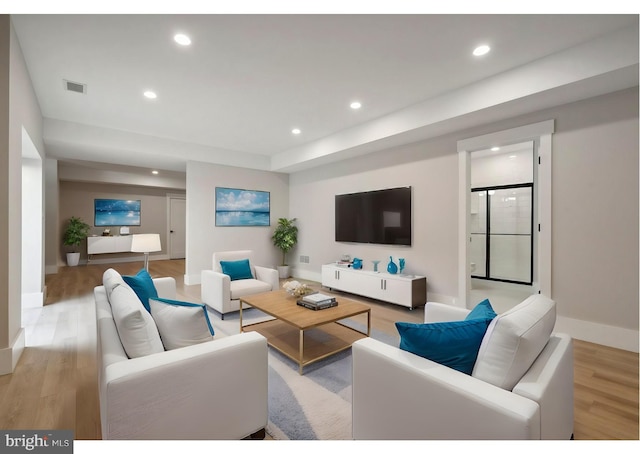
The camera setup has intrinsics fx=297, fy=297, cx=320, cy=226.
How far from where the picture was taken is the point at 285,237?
21.0 feet

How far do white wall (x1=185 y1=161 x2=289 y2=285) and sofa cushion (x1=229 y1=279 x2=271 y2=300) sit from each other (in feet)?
6.81

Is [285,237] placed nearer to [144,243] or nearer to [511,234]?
[144,243]

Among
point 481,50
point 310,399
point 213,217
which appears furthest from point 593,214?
point 213,217

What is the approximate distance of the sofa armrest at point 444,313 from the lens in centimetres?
204

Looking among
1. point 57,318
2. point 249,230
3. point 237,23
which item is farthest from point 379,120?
point 57,318

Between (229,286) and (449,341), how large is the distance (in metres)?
2.85

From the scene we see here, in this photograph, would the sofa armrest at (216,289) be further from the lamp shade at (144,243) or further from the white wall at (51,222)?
the white wall at (51,222)

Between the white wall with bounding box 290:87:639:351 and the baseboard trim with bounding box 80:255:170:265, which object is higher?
the white wall with bounding box 290:87:639:351

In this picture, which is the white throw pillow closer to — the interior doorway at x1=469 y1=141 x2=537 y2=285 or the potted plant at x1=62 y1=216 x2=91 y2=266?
the interior doorway at x1=469 y1=141 x2=537 y2=285

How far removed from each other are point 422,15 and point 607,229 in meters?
2.63

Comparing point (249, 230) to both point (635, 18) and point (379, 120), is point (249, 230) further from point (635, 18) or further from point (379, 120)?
point (635, 18)

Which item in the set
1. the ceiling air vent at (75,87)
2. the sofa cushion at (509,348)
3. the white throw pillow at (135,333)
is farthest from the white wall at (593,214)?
the ceiling air vent at (75,87)

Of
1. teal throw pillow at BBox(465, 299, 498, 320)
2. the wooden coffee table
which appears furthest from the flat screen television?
teal throw pillow at BBox(465, 299, 498, 320)

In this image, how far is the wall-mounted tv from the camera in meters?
8.41
